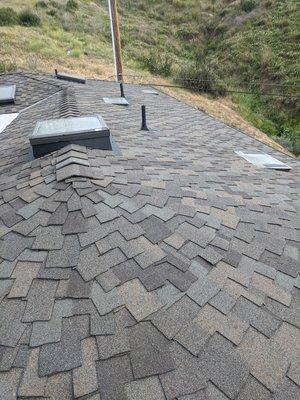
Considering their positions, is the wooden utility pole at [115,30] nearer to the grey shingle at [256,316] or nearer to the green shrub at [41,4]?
the grey shingle at [256,316]

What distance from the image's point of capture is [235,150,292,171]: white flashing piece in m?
8.50

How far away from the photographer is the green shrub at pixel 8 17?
30391 millimetres

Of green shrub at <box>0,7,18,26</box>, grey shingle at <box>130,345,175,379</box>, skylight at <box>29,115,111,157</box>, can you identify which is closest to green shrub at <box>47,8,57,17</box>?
green shrub at <box>0,7,18,26</box>

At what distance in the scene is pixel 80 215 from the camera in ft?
11.8

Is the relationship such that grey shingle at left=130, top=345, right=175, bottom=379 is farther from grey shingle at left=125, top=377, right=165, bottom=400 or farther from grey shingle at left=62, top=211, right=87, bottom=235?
grey shingle at left=62, top=211, right=87, bottom=235

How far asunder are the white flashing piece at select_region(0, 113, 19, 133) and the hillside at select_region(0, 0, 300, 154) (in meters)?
13.4

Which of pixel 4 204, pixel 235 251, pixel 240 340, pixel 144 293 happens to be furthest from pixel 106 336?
pixel 4 204

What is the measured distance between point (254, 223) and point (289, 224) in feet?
2.29

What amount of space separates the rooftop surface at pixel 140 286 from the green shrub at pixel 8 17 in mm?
32475

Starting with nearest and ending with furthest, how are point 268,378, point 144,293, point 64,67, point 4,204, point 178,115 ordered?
point 268,378 → point 144,293 → point 4,204 → point 178,115 → point 64,67

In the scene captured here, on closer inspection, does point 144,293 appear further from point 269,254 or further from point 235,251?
point 269,254

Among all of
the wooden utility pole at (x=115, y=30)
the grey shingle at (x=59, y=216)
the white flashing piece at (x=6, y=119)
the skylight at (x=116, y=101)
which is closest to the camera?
the grey shingle at (x=59, y=216)

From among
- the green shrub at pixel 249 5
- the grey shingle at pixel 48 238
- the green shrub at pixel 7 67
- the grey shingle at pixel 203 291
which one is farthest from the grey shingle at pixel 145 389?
the green shrub at pixel 249 5

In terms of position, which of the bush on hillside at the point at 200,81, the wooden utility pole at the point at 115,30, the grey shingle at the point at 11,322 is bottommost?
the bush on hillside at the point at 200,81
